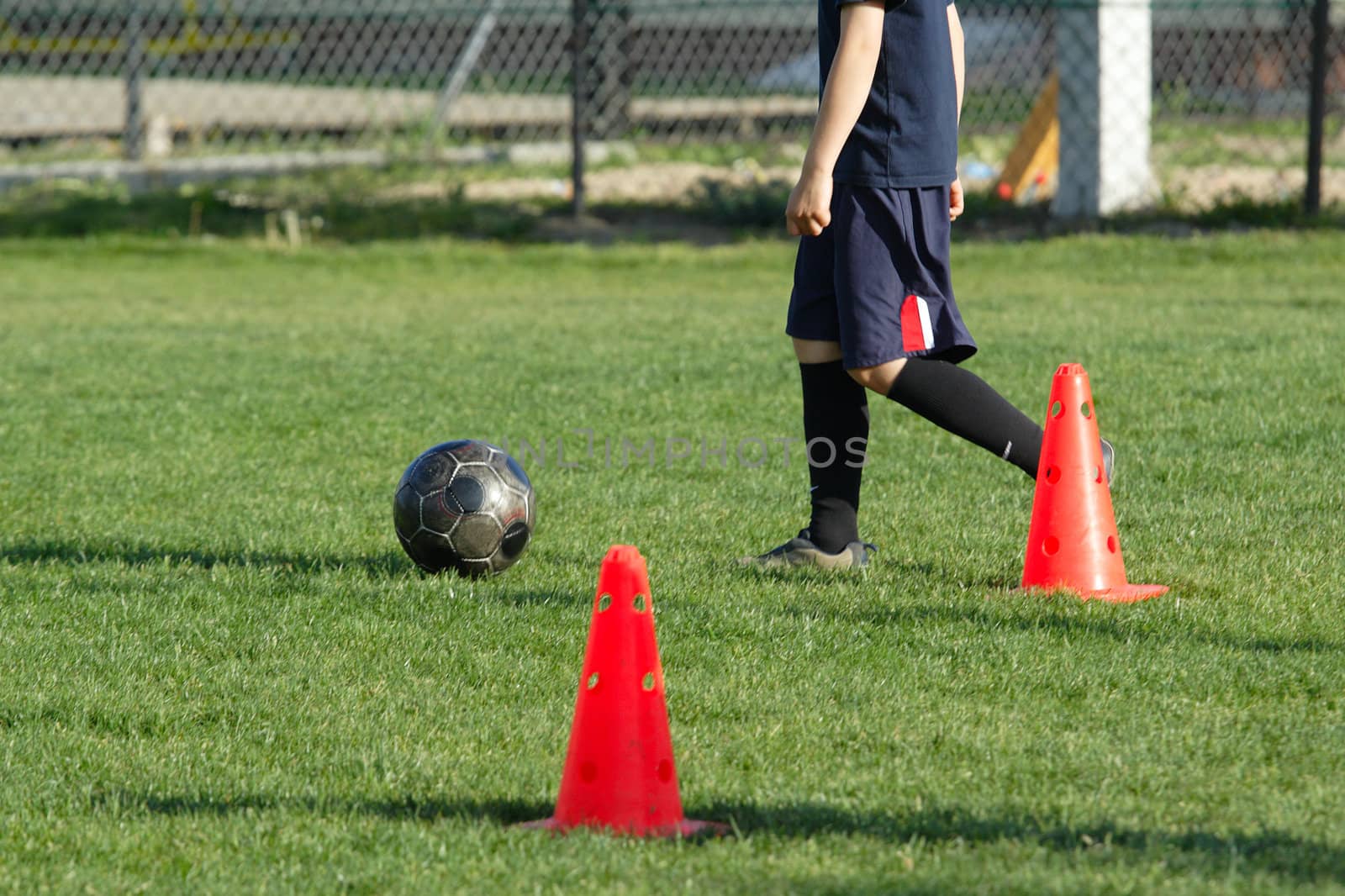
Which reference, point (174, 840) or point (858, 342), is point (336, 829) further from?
point (858, 342)

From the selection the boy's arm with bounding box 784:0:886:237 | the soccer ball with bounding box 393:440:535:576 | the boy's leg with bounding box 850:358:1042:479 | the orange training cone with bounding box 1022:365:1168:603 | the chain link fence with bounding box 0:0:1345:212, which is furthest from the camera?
the chain link fence with bounding box 0:0:1345:212

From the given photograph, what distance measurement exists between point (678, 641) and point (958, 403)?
3.48 ft

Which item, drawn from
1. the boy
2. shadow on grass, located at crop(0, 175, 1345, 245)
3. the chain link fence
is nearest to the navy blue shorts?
the boy

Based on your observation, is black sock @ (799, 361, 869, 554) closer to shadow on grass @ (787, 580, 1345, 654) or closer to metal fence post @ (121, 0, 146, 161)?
shadow on grass @ (787, 580, 1345, 654)

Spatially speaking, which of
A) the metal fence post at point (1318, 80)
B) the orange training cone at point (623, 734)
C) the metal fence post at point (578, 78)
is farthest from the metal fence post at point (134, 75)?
the orange training cone at point (623, 734)

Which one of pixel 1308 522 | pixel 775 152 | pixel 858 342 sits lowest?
pixel 1308 522

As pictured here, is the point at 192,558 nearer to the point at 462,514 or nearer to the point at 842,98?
the point at 462,514

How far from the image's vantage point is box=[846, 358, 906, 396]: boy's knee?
436 cm

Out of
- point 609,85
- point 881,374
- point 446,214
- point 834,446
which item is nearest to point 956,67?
A: point 881,374

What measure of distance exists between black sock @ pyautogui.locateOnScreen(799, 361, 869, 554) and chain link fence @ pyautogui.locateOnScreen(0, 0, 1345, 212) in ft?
28.0

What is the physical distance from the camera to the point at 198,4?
1686 cm

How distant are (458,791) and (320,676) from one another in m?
0.81

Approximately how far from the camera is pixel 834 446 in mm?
4660

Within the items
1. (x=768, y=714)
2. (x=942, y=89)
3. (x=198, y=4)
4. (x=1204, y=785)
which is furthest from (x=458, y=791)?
(x=198, y=4)
